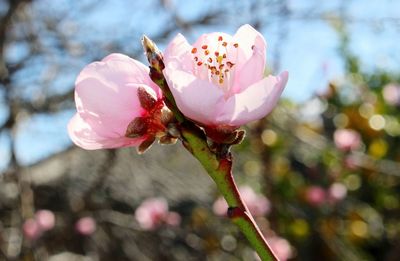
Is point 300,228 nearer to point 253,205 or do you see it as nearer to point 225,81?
point 253,205

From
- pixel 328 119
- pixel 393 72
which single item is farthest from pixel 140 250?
pixel 393 72

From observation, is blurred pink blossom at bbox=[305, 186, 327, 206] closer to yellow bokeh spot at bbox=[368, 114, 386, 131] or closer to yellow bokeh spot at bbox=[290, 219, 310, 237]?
yellow bokeh spot at bbox=[290, 219, 310, 237]

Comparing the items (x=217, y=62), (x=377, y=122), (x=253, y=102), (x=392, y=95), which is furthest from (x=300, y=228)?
(x=253, y=102)

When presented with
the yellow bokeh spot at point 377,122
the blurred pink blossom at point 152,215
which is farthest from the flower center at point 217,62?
the yellow bokeh spot at point 377,122

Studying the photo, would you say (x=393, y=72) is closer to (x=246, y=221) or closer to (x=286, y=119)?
(x=286, y=119)

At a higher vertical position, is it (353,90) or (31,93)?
(31,93)

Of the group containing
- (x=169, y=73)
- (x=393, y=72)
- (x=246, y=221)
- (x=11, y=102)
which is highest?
(x=169, y=73)
